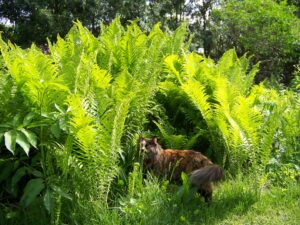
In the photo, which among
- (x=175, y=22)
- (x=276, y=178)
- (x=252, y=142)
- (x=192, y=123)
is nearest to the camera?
(x=252, y=142)

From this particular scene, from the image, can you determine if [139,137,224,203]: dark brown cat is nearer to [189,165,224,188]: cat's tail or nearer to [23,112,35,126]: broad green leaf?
[189,165,224,188]: cat's tail

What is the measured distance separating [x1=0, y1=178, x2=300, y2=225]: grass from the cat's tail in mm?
145

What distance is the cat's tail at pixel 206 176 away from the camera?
3.42 m

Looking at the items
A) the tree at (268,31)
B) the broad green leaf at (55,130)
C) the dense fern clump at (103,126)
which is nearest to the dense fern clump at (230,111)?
the dense fern clump at (103,126)

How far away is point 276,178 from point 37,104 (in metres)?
2.72

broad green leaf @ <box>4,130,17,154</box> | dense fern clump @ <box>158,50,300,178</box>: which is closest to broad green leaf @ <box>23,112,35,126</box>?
broad green leaf @ <box>4,130,17,154</box>

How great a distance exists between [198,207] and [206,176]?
34 cm

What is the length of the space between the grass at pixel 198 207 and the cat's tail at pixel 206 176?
145 mm

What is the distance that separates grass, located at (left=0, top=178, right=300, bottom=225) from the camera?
3238 mm

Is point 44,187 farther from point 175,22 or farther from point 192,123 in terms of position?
point 175,22

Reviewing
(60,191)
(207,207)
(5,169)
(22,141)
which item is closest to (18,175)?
(5,169)

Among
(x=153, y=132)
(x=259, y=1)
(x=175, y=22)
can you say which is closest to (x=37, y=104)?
(x=153, y=132)

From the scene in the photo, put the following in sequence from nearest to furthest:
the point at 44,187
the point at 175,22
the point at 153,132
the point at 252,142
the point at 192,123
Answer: the point at 44,187
the point at 252,142
the point at 153,132
the point at 192,123
the point at 175,22

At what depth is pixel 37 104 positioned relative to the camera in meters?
3.05
